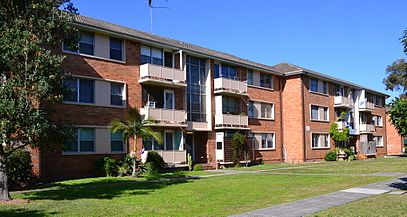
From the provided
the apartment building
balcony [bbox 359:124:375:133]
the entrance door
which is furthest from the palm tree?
balcony [bbox 359:124:375:133]

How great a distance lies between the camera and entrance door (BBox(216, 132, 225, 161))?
109ft

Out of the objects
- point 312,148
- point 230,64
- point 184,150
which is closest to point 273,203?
point 184,150

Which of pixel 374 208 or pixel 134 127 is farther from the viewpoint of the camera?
pixel 134 127

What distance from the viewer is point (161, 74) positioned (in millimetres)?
28141

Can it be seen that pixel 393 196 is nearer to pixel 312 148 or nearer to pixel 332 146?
pixel 312 148

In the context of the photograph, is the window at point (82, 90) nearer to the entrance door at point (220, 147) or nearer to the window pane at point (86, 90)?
the window pane at point (86, 90)

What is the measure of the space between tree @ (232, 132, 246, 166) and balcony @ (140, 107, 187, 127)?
19.3 ft

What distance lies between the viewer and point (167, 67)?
29.1 m

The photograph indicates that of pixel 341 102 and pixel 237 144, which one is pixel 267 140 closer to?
pixel 237 144

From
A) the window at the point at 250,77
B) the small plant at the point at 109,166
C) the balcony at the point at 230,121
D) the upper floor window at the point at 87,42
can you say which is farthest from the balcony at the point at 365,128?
the upper floor window at the point at 87,42

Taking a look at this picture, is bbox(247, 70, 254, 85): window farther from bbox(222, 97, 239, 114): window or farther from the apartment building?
bbox(222, 97, 239, 114): window

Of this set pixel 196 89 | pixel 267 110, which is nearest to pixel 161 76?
pixel 196 89

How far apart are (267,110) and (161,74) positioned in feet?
48.9

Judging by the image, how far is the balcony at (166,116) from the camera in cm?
2714
